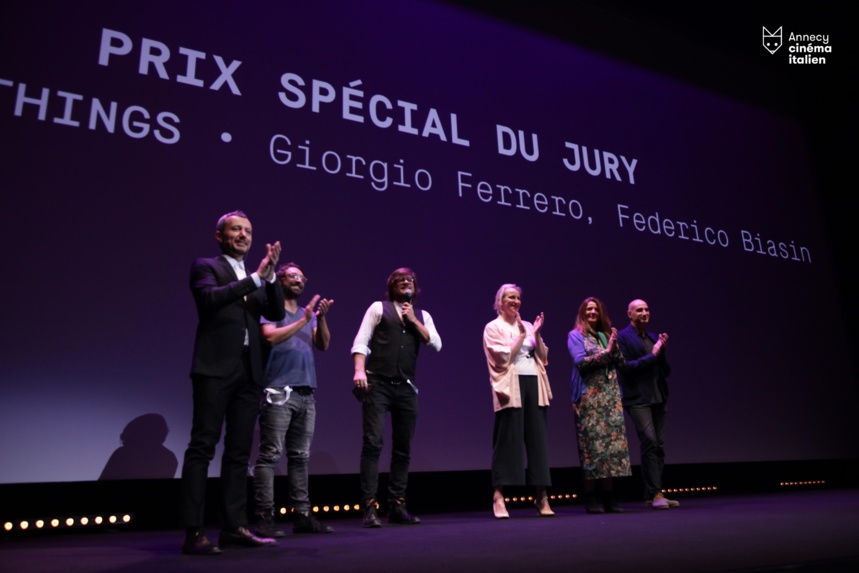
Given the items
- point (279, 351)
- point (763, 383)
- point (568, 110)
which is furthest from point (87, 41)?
point (763, 383)

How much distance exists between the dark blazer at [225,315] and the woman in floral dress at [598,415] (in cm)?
203

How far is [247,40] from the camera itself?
13.4ft

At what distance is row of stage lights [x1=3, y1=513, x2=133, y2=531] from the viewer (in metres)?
3.04

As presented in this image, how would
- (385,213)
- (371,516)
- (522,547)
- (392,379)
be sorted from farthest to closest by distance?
(385,213)
(392,379)
(371,516)
(522,547)

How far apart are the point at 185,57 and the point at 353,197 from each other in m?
1.27

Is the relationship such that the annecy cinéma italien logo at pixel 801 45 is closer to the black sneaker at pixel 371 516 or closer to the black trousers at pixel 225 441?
the black sneaker at pixel 371 516

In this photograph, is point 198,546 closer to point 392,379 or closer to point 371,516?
point 371,516

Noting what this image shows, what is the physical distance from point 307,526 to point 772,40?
6161 mm

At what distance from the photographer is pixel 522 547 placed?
7.25ft

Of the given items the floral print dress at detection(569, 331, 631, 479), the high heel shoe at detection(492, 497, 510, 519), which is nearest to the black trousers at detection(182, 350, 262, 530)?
the high heel shoe at detection(492, 497, 510, 519)

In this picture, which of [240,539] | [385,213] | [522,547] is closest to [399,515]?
[240,539]

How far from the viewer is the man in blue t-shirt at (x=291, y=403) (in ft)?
9.49

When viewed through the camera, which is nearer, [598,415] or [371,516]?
[371,516]

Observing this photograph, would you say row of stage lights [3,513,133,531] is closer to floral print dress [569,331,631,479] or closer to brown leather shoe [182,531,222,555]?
brown leather shoe [182,531,222,555]
